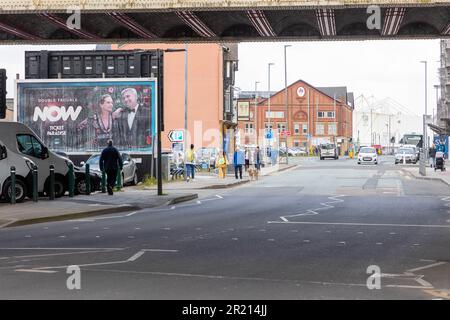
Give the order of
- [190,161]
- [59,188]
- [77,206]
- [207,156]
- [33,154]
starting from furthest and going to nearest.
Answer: [207,156]
[190,161]
[59,188]
[33,154]
[77,206]

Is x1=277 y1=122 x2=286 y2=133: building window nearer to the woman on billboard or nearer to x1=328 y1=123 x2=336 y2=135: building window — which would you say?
x1=328 y1=123 x2=336 y2=135: building window

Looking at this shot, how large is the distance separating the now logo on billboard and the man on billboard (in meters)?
2.31

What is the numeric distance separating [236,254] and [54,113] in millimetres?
25450

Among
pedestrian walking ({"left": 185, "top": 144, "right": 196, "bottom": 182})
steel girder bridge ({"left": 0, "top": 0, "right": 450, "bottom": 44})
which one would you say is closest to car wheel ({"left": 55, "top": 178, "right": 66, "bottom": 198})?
steel girder bridge ({"left": 0, "top": 0, "right": 450, "bottom": 44})

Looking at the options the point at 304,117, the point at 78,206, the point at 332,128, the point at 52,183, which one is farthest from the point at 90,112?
the point at 332,128

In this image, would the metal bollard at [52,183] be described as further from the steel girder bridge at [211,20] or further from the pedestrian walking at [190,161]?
the pedestrian walking at [190,161]

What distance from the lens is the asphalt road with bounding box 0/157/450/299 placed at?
8992mm

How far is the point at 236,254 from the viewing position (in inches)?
484

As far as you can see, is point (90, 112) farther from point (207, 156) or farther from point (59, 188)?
point (207, 156)

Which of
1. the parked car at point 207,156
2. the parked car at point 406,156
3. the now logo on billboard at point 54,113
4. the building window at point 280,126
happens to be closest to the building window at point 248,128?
the building window at point 280,126

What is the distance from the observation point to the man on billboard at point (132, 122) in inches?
1390
